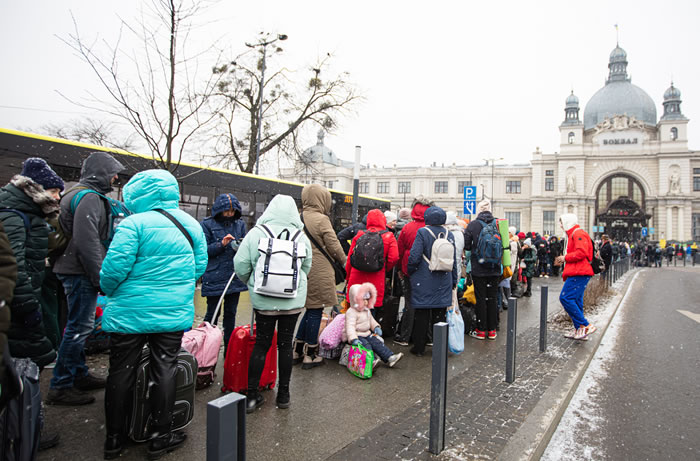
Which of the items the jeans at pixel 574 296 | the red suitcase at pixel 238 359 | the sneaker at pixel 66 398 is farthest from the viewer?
the jeans at pixel 574 296

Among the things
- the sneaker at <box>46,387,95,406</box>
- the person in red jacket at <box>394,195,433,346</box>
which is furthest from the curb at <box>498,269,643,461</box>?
the sneaker at <box>46,387,95,406</box>

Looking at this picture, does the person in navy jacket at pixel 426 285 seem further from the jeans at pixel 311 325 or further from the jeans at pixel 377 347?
the jeans at pixel 311 325

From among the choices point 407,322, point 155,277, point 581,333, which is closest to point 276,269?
point 155,277

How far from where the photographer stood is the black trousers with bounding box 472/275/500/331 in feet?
20.4

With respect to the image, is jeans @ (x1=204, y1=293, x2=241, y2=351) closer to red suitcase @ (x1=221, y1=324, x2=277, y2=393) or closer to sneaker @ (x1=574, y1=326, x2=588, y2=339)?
red suitcase @ (x1=221, y1=324, x2=277, y2=393)

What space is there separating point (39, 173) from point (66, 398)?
77.6 inches

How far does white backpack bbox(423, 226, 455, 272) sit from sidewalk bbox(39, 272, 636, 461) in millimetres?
1233

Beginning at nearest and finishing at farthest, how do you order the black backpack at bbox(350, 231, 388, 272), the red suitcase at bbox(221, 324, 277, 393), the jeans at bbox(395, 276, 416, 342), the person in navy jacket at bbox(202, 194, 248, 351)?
the red suitcase at bbox(221, 324, 277, 393)
the person in navy jacket at bbox(202, 194, 248, 351)
the black backpack at bbox(350, 231, 388, 272)
the jeans at bbox(395, 276, 416, 342)

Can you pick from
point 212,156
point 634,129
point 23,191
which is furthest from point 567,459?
point 634,129

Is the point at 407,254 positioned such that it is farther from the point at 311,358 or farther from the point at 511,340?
the point at 311,358

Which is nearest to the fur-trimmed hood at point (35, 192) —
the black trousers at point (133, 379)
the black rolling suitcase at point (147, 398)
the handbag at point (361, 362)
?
the black trousers at point (133, 379)

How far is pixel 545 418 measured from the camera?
3588 mm

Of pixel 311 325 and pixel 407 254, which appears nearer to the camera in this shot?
pixel 311 325

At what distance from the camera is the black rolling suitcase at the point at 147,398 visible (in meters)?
2.88
